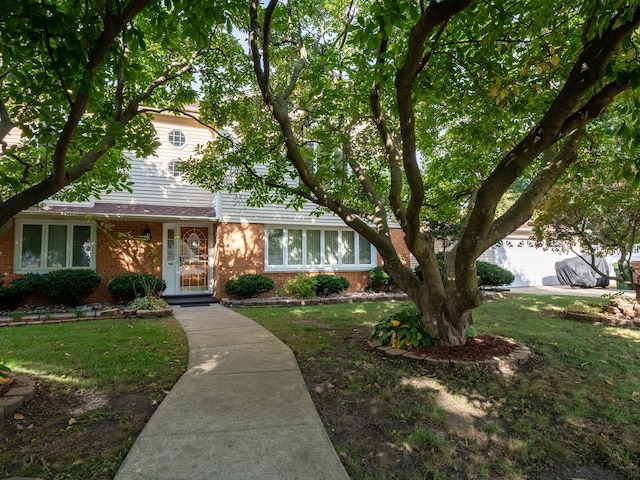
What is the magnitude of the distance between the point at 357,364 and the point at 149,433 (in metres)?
2.70

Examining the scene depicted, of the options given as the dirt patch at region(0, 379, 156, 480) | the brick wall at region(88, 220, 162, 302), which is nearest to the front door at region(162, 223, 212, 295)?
the brick wall at region(88, 220, 162, 302)

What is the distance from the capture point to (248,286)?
37.9ft

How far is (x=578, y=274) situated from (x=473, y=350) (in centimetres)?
1778

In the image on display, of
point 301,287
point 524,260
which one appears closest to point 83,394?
point 301,287

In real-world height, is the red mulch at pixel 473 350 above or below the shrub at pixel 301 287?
below

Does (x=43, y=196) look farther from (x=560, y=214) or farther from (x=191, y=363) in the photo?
(x=560, y=214)

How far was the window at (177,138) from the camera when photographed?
13219 millimetres

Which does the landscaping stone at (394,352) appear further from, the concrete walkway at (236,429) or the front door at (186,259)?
the front door at (186,259)

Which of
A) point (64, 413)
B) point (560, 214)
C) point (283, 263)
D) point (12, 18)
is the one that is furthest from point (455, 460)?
point (283, 263)

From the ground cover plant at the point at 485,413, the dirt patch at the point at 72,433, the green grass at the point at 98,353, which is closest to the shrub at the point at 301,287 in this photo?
the green grass at the point at 98,353

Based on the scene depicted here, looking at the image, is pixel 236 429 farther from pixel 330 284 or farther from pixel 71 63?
pixel 330 284

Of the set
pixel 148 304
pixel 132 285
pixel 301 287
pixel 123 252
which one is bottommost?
pixel 148 304

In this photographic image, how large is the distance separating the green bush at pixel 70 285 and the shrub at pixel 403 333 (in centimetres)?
879

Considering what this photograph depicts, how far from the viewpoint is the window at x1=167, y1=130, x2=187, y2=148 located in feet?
43.4
